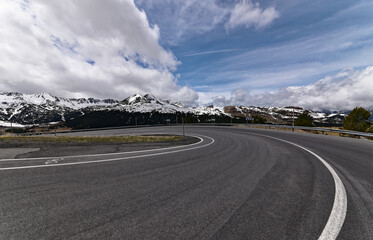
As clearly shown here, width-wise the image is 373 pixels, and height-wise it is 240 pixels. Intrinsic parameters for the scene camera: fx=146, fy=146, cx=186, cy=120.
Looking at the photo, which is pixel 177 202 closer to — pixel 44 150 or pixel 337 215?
pixel 337 215

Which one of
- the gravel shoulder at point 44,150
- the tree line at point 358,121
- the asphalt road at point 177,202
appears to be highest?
the tree line at point 358,121

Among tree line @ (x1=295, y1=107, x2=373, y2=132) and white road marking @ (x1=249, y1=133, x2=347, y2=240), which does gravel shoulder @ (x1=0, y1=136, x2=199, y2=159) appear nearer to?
white road marking @ (x1=249, y1=133, x2=347, y2=240)

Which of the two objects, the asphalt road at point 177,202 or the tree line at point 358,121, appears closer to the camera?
the asphalt road at point 177,202

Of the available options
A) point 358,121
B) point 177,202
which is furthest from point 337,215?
point 358,121

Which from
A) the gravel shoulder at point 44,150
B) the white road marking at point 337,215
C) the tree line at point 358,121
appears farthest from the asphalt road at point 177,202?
the tree line at point 358,121

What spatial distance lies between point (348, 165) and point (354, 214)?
14.8ft

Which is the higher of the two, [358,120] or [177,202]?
[358,120]

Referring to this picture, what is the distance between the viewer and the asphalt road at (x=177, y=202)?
8.01 ft

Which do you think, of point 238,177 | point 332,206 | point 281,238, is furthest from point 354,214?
point 238,177

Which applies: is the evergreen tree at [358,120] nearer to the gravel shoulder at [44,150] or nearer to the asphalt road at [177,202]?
the asphalt road at [177,202]

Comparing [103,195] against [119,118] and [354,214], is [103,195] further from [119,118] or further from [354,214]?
[119,118]

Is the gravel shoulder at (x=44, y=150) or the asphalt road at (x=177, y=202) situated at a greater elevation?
the gravel shoulder at (x=44, y=150)

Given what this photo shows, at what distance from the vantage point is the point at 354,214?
9.46 ft

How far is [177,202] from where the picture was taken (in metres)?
3.31
